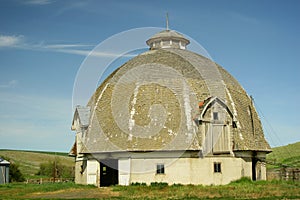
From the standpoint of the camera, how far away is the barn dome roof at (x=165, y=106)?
3262cm

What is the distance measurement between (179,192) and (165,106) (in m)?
8.80

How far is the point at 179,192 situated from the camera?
1057 inches

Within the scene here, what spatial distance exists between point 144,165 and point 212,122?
6.54 meters

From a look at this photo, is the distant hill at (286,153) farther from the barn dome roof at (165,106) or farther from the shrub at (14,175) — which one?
the shrub at (14,175)

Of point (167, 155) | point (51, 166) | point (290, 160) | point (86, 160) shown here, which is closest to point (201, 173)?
point (167, 155)

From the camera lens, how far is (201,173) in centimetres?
3191

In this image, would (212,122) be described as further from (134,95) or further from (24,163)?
(24,163)

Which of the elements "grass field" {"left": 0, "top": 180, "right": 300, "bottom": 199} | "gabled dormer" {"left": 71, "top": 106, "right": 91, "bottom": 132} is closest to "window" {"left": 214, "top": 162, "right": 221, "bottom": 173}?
"grass field" {"left": 0, "top": 180, "right": 300, "bottom": 199}

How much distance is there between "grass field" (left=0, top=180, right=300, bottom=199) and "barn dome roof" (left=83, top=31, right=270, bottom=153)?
3258 mm

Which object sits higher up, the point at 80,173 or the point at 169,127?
the point at 169,127

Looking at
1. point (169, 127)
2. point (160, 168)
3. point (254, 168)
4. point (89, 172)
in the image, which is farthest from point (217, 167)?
point (89, 172)

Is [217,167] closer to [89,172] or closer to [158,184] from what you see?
[158,184]

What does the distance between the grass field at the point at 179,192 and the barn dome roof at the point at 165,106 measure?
128 inches

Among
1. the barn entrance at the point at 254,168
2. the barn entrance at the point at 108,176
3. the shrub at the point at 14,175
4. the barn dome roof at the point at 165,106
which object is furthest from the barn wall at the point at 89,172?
the shrub at the point at 14,175
